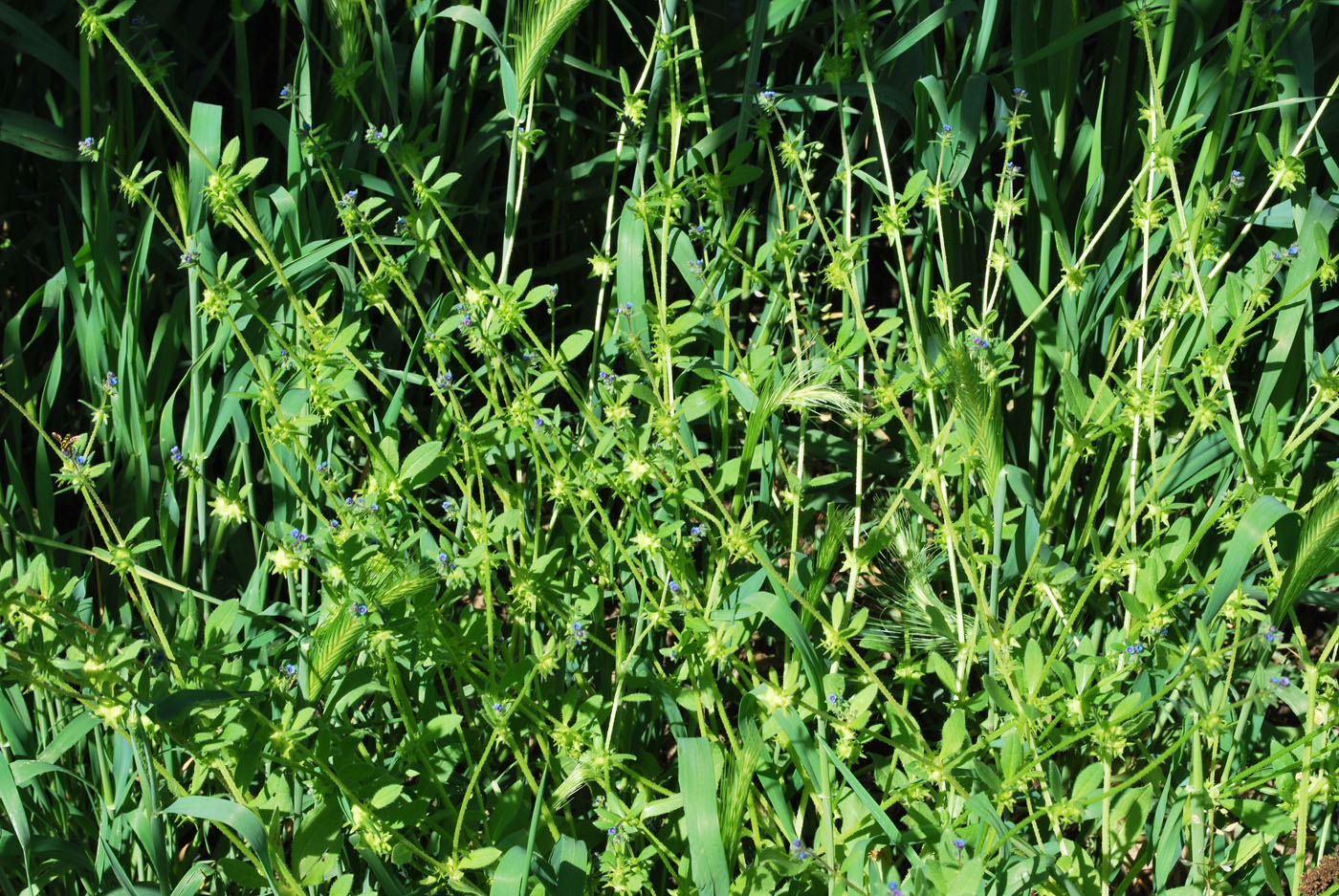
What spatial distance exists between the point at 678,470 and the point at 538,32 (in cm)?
56

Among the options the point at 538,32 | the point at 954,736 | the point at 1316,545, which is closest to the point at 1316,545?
the point at 1316,545

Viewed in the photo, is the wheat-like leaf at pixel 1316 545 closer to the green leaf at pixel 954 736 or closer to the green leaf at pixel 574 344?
the green leaf at pixel 954 736

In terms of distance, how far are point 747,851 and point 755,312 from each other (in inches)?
37.7

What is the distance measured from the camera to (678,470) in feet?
4.76

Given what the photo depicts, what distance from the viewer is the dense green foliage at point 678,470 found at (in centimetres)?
131

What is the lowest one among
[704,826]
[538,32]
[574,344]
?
[704,826]

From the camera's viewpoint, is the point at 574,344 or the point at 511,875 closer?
the point at 511,875

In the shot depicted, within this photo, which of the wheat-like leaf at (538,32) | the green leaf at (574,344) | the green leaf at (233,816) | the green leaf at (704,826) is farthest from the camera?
the green leaf at (574,344)

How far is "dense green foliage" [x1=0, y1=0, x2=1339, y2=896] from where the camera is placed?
4.31 ft

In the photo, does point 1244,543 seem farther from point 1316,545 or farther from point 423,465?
point 423,465

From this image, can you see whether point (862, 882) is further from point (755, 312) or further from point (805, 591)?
point (755, 312)

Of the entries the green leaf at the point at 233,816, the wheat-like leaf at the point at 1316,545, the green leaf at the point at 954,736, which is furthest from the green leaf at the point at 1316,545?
the green leaf at the point at 233,816

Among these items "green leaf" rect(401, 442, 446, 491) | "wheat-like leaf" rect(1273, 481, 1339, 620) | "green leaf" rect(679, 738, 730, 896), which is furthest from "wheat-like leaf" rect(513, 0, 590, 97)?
"wheat-like leaf" rect(1273, 481, 1339, 620)

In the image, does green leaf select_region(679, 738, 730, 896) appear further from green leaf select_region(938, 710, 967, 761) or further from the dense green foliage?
green leaf select_region(938, 710, 967, 761)
